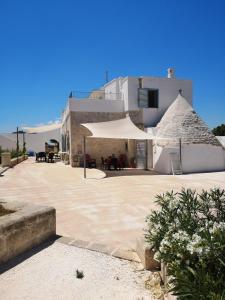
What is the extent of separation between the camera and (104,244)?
4.62 metres

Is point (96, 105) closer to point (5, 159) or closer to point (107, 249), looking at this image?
point (5, 159)

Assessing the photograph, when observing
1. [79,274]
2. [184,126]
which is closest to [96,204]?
[79,274]

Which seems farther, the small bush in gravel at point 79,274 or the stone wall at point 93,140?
the stone wall at point 93,140

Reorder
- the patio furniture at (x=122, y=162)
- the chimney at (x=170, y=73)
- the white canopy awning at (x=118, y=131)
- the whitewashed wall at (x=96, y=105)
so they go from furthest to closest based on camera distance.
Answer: the chimney at (x=170, y=73)
the whitewashed wall at (x=96, y=105)
the patio furniture at (x=122, y=162)
the white canopy awning at (x=118, y=131)

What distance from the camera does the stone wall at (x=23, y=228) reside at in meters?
3.63

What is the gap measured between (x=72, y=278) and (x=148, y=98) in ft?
56.1

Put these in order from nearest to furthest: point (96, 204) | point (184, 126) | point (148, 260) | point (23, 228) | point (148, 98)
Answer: point (148, 260) < point (23, 228) < point (96, 204) < point (184, 126) < point (148, 98)

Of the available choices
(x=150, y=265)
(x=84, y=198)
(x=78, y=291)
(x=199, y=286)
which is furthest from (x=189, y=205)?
(x=84, y=198)

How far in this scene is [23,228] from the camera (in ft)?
12.9

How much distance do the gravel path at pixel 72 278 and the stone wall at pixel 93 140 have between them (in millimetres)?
15001

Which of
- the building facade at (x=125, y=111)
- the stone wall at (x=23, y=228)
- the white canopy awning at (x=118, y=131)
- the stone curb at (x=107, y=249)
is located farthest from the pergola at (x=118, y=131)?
the stone curb at (x=107, y=249)

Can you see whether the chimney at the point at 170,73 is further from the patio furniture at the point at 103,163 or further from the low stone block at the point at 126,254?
the low stone block at the point at 126,254

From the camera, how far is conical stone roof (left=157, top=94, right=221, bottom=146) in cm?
1645

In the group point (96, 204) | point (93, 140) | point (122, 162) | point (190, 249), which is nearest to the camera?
point (190, 249)
